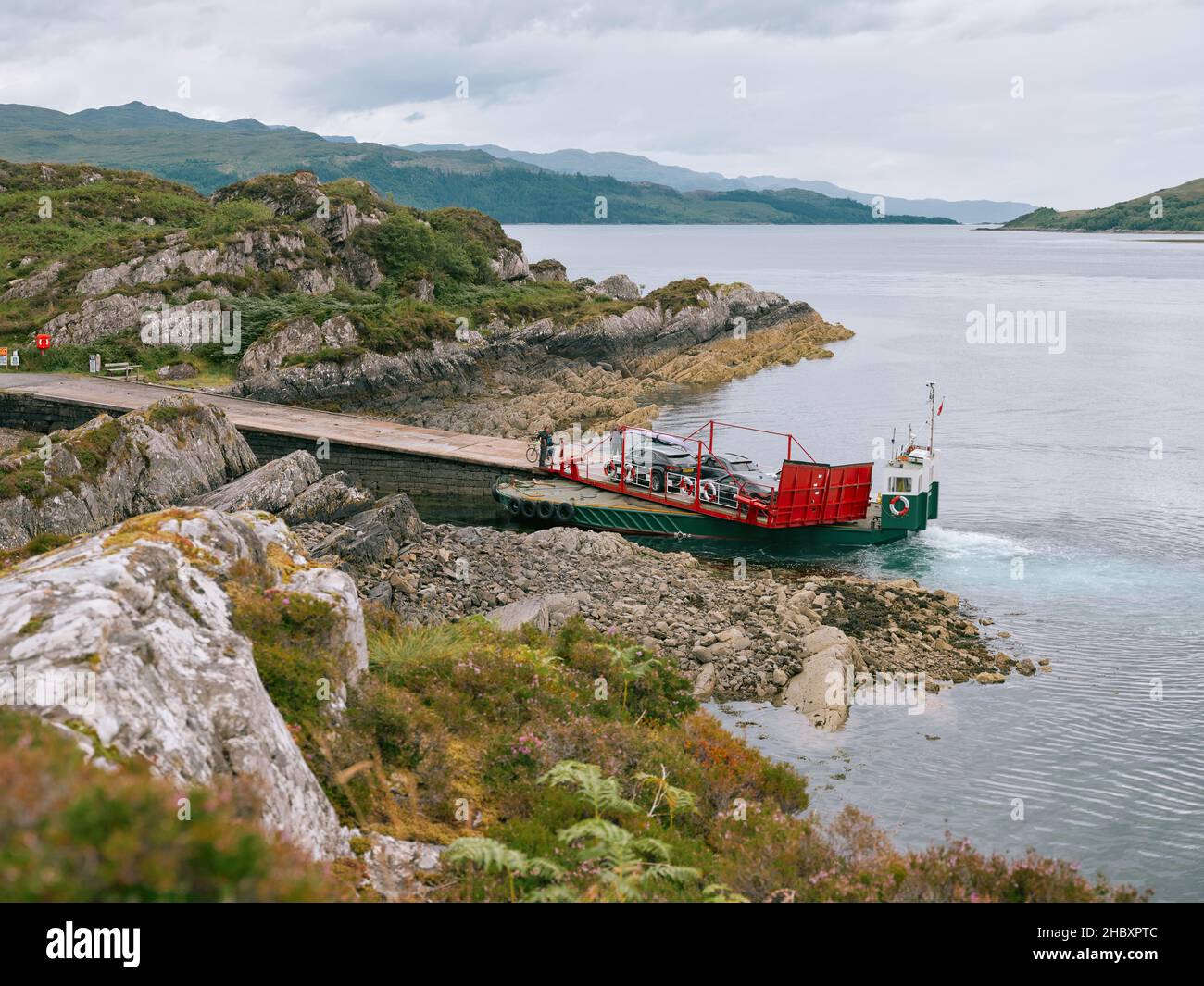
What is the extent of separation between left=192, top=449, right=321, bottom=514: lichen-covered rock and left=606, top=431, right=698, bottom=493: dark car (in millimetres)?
11471

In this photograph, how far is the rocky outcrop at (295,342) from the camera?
5856 centimetres

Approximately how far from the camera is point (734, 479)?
37656mm

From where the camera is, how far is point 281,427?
149 ft

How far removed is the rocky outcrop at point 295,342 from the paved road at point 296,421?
5065 millimetres

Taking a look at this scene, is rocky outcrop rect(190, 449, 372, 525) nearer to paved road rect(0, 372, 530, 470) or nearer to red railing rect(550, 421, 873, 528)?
paved road rect(0, 372, 530, 470)

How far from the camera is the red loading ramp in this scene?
35.8 metres

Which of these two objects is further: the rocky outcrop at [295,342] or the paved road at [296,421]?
the rocky outcrop at [295,342]

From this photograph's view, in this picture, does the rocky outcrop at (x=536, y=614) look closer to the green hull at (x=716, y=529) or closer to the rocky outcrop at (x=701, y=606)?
the rocky outcrop at (x=701, y=606)

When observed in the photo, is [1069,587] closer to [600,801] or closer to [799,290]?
[600,801]

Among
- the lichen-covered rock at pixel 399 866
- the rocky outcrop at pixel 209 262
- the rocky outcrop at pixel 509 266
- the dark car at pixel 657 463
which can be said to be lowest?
the lichen-covered rock at pixel 399 866

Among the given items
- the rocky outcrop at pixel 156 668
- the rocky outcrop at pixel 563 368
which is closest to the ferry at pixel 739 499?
the rocky outcrop at pixel 563 368

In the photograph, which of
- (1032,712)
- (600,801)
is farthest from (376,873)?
(1032,712)

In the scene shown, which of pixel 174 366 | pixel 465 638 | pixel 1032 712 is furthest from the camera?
pixel 174 366
